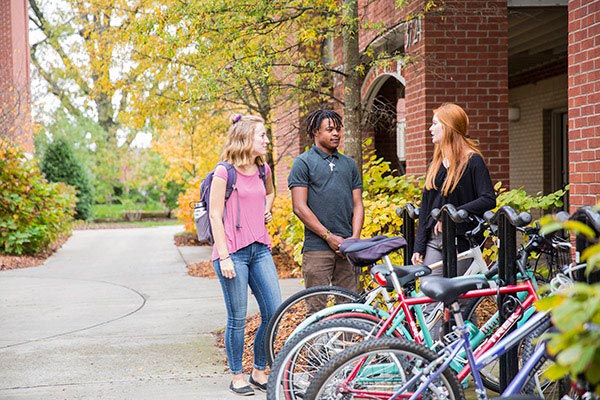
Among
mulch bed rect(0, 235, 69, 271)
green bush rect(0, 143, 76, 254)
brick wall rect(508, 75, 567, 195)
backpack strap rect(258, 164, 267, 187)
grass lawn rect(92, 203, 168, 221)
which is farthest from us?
grass lawn rect(92, 203, 168, 221)

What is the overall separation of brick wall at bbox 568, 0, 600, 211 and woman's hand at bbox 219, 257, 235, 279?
2419mm

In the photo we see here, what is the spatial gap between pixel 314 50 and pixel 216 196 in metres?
8.16

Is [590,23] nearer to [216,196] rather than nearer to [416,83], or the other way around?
[216,196]

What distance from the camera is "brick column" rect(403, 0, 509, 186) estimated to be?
8.48m

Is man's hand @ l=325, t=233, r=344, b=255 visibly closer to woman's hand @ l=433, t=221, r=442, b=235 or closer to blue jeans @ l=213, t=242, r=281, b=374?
blue jeans @ l=213, t=242, r=281, b=374

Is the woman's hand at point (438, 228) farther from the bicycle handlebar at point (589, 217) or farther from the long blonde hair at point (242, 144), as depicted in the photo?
the bicycle handlebar at point (589, 217)

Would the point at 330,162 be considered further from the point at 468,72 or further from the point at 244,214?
the point at 468,72

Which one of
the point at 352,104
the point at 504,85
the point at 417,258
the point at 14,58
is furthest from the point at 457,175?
the point at 14,58

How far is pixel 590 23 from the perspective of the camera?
5434 millimetres

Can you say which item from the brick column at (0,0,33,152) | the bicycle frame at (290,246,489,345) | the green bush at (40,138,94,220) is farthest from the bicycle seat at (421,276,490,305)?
the green bush at (40,138,94,220)

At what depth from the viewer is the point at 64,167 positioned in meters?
30.0

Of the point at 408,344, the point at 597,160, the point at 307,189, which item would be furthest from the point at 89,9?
the point at 408,344

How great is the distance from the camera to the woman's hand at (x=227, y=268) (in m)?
5.13

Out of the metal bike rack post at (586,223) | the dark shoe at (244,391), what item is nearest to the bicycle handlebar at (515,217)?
the metal bike rack post at (586,223)
